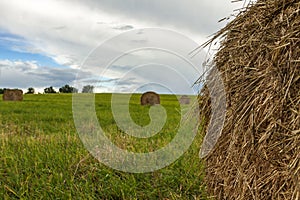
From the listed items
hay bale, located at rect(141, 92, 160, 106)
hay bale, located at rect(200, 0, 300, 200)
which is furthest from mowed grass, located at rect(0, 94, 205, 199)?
hay bale, located at rect(141, 92, 160, 106)

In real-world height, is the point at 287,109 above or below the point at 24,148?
above

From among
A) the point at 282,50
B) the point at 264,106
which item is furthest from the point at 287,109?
the point at 282,50

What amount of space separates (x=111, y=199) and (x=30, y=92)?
31.6m

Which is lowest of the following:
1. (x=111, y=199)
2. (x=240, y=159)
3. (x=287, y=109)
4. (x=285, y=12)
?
(x=111, y=199)

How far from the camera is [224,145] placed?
3.12 m

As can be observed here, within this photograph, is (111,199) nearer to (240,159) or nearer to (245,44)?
(240,159)

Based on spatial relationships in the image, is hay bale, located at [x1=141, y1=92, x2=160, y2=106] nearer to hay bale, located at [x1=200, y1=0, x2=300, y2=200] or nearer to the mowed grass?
the mowed grass

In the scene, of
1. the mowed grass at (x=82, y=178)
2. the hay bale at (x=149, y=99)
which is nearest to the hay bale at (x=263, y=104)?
the mowed grass at (x=82, y=178)

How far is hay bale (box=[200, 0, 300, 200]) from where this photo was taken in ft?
7.65

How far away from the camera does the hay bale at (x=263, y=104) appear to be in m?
2.33

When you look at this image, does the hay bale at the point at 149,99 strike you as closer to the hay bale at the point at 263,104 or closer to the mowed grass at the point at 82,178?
the mowed grass at the point at 82,178

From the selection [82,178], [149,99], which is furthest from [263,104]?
[149,99]

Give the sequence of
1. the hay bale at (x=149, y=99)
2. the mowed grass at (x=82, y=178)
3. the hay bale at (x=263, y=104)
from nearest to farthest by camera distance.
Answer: the hay bale at (x=263, y=104) → the mowed grass at (x=82, y=178) → the hay bale at (x=149, y=99)

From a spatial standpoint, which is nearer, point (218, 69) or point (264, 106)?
point (264, 106)
